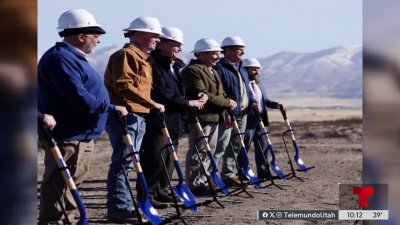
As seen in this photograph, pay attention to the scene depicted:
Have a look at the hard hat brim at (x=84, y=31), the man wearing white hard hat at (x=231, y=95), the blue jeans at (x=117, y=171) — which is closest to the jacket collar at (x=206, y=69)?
the man wearing white hard hat at (x=231, y=95)

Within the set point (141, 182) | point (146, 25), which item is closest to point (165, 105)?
point (146, 25)

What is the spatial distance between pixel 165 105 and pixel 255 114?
8.46 ft

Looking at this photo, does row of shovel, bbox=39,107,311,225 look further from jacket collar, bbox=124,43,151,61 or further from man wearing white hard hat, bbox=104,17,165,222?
jacket collar, bbox=124,43,151,61

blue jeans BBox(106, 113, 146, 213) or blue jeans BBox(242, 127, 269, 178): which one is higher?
blue jeans BBox(106, 113, 146, 213)

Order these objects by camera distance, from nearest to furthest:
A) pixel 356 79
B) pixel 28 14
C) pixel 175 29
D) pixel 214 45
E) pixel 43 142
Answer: pixel 28 14, pixel 43 142, pixel 175 29, pixel 214 45, pixel 356 79

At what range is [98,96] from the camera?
20.4 ft

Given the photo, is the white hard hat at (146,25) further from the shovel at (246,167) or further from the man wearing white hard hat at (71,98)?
the shovel at (246,167)

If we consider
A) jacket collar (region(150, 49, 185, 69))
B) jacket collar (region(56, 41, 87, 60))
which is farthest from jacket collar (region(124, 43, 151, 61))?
jacket collar (region(56, 41, 87, 60))

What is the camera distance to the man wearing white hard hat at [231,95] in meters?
9.37

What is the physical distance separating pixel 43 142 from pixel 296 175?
5111mm

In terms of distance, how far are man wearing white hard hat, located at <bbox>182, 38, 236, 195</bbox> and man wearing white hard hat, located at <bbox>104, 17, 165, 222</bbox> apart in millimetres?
1377

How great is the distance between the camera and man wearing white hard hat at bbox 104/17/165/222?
675 centimetres

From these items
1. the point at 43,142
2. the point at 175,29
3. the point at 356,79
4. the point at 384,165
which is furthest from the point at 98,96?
the point at 356,79

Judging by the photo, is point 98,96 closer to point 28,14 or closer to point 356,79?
point 28,14
